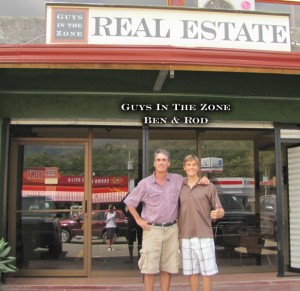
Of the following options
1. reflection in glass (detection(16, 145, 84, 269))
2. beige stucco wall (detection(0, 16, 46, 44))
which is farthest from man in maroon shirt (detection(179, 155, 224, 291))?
beige stucco wall (detection(0, 16, 46, 44))

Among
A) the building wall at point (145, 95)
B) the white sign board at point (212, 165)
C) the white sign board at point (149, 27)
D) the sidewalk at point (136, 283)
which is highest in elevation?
the white sign board at point (149, 27)

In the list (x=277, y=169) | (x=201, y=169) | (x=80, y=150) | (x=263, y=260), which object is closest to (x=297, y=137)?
(x=277, y=169)

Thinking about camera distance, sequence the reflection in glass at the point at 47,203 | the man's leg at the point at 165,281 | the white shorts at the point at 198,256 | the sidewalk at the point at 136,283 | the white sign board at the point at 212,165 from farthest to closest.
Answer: the white sign board at the point at 212,165 < the reflection in glass at the point at 47,203 < the sidewalk at the point at 136,283 < the man's leg at the point at 165,281 < the white shorts at the point at 198,256

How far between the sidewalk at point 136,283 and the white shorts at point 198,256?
5.56ft

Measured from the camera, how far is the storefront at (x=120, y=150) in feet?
24.0

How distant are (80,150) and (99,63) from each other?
2274mm

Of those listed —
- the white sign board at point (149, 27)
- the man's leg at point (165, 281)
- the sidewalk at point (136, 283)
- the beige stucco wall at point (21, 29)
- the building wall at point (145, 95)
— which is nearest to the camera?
the man's leg at point (165, 281)

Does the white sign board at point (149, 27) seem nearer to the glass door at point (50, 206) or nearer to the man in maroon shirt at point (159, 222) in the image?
the glass door at point (50, 206)

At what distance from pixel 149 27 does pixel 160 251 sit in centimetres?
320

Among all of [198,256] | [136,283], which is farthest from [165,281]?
[136,283]

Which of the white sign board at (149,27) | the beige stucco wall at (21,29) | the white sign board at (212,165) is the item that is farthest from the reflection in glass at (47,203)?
the white sign board at (212,165)

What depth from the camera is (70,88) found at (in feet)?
23.9

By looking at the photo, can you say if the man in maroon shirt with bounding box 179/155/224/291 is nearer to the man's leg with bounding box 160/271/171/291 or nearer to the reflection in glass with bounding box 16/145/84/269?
the man's leg with bounding box 160/271/171/291

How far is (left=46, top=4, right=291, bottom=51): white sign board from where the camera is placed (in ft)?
21.8
